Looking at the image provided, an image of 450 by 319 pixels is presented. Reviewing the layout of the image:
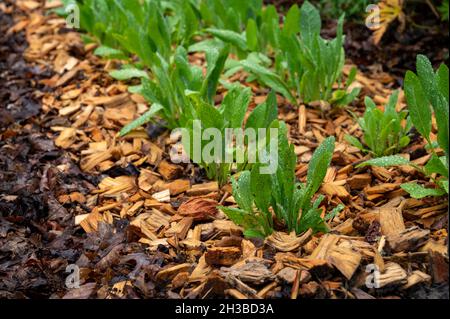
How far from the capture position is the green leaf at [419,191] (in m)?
2.21

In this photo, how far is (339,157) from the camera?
2723 millimetres

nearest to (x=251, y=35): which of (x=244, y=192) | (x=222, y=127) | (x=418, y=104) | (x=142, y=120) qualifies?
(x=142, y=120)

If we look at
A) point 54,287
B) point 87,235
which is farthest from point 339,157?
point 54,287

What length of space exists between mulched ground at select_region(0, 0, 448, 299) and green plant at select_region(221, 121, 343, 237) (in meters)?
0.07

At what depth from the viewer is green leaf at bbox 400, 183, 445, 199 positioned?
221cm

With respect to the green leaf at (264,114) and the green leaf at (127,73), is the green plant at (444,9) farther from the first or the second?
the green leaf at (127,73)

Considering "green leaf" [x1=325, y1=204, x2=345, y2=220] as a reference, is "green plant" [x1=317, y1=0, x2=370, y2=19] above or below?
above

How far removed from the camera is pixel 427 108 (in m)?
2.31

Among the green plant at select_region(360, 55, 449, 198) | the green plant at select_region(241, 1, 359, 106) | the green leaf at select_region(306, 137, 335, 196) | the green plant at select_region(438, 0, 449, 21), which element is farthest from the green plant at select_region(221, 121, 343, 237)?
the green plant at select_region(438, 0, 449, 21)

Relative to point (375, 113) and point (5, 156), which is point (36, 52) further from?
point (375, 113)

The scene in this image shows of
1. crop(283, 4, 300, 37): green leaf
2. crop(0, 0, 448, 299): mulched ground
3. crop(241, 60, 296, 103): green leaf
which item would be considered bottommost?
crop(0, 0, 448, 299): mulched ground

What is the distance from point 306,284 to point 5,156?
1.68 metres

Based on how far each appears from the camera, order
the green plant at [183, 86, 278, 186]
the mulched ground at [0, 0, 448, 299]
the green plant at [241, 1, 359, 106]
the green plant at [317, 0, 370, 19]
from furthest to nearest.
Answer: the green plant at [317, 0, 370, 19] → the green plant at [241, 1, 359, 106] → the green plant at [183, 86, 278, 186] → the mulched ground at [0, 0, 448, 299]

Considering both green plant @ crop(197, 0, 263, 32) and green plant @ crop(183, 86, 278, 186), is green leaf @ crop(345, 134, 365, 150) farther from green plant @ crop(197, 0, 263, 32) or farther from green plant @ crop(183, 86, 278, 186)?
green plant @ crop(197, 0, 263, 32)
